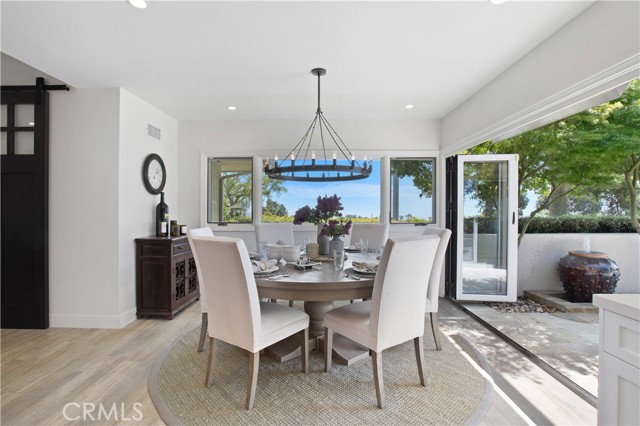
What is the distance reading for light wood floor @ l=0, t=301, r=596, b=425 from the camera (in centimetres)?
182

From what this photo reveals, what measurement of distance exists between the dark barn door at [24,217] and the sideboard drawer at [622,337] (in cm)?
451

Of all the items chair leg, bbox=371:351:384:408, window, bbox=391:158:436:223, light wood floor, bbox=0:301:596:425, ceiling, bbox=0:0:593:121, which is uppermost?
ceiling, bbox=0:0:593:121

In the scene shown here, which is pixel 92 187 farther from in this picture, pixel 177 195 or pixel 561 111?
pixel 561 111

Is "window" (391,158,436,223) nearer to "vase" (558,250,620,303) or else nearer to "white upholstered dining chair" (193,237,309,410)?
"vase" (558,250,620,303)

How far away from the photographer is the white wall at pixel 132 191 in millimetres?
3217

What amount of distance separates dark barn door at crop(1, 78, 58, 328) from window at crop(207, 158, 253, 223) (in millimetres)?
1928

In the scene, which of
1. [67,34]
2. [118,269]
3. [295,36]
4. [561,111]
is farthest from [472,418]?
[67,34]

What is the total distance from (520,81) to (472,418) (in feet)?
8.62

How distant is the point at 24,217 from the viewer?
3119 millimetres

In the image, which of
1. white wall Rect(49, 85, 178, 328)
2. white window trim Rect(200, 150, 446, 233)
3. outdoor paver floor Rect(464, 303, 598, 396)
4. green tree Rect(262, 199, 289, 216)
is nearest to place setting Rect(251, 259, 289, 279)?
white wall Rect(49, 85, 178, 328)

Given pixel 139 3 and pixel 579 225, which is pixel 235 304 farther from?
pixel 579 225

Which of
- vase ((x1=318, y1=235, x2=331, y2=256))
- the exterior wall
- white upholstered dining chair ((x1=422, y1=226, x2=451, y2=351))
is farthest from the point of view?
the exterior wall

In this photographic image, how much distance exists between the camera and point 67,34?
2.20m

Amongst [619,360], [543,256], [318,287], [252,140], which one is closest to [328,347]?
[318,287]
